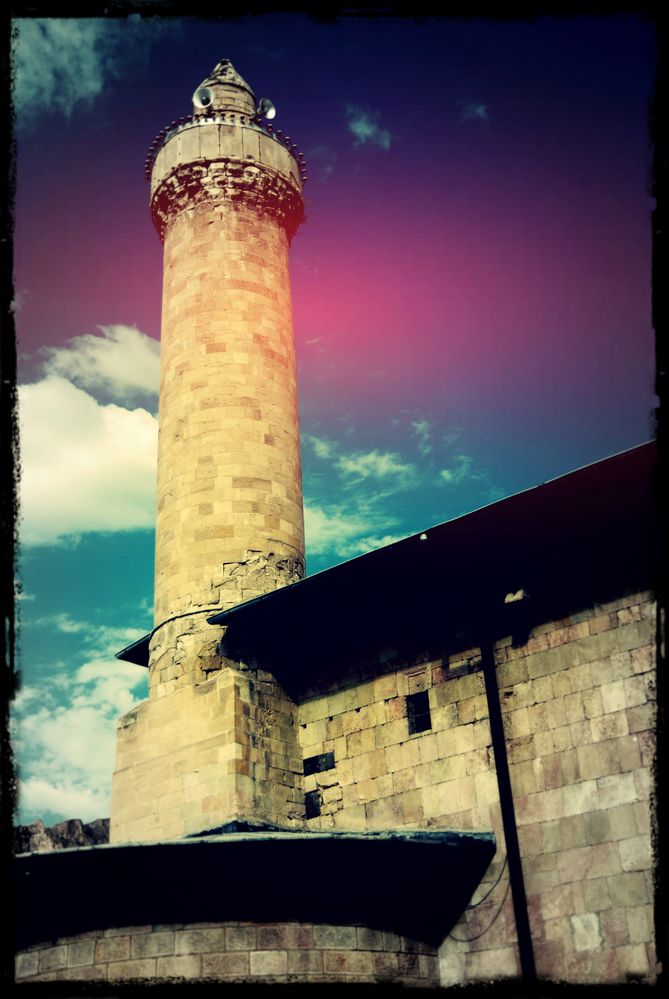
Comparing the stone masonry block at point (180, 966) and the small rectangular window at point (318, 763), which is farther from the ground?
the small rectangular window at point (318, 763)

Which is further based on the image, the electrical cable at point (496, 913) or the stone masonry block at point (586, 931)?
the electrical cable at point (496, 913)

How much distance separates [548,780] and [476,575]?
248cm

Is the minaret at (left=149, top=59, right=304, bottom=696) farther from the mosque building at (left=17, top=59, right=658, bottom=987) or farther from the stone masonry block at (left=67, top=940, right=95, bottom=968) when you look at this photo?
the stone masonry block at (left=67, top=940, right=95, bottom=968)

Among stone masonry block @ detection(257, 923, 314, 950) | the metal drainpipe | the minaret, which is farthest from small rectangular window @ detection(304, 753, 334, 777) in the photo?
stone masonry block @ detection(257, 923, 314, 950)

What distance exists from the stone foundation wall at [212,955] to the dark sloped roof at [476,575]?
371 centimetres

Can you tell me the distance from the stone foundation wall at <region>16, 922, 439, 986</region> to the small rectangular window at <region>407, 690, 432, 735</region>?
2.64m

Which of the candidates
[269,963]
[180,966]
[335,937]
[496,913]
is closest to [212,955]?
[180,966]

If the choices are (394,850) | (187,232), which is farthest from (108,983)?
(187,232)

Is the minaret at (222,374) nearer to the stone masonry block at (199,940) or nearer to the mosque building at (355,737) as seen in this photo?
the mosque building at (355,737)

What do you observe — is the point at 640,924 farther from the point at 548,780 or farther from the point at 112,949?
the point at 112,949

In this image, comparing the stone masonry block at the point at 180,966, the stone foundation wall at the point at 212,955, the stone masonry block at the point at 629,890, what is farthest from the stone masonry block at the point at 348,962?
the stone masonry block at the point at 629,890

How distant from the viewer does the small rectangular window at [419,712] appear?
1198 cm

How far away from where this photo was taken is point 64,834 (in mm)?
16906

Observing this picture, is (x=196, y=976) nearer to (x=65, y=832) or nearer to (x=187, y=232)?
(x=65, y=832)
